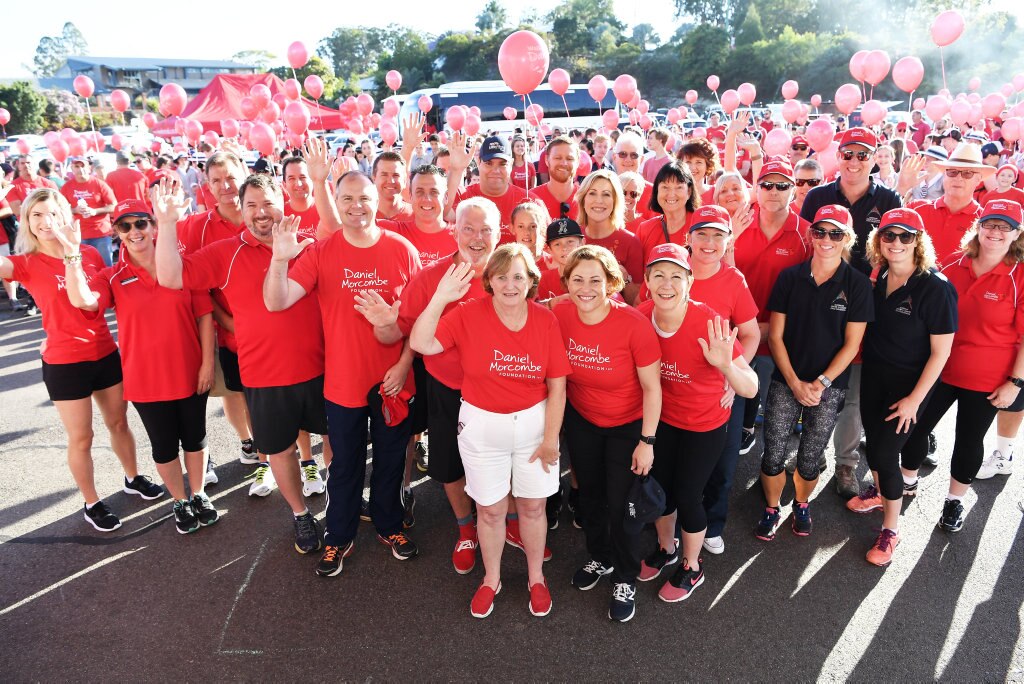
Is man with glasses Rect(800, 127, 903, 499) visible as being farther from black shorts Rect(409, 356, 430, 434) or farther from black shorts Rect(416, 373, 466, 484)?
black shorts Rect(409, 356, 430, 434)

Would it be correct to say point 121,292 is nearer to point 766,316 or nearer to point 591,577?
point 591,577

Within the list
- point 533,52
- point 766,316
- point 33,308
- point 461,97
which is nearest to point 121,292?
point 533,52

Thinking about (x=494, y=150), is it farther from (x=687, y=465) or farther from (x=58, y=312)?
(x=58, y=312)

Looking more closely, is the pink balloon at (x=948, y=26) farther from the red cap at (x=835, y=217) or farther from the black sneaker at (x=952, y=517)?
the black sneaker at (x=952, y=517)

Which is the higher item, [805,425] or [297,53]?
[297,53]

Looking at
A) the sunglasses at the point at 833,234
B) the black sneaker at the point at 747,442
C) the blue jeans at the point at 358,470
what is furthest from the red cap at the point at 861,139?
the blue jeans at the point at 358,470

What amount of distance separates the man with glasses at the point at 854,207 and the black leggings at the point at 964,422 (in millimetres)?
450

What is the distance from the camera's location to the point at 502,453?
3076 millimetres

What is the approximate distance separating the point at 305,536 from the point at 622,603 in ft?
6.60

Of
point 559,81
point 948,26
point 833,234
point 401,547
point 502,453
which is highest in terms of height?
point 948,26

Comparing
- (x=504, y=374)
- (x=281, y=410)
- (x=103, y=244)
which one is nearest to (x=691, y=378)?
(x=504, y=374)

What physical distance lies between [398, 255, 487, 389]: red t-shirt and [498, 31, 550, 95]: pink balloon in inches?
102

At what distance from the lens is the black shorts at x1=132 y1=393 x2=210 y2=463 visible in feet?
12.3

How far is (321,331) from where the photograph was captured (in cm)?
362
